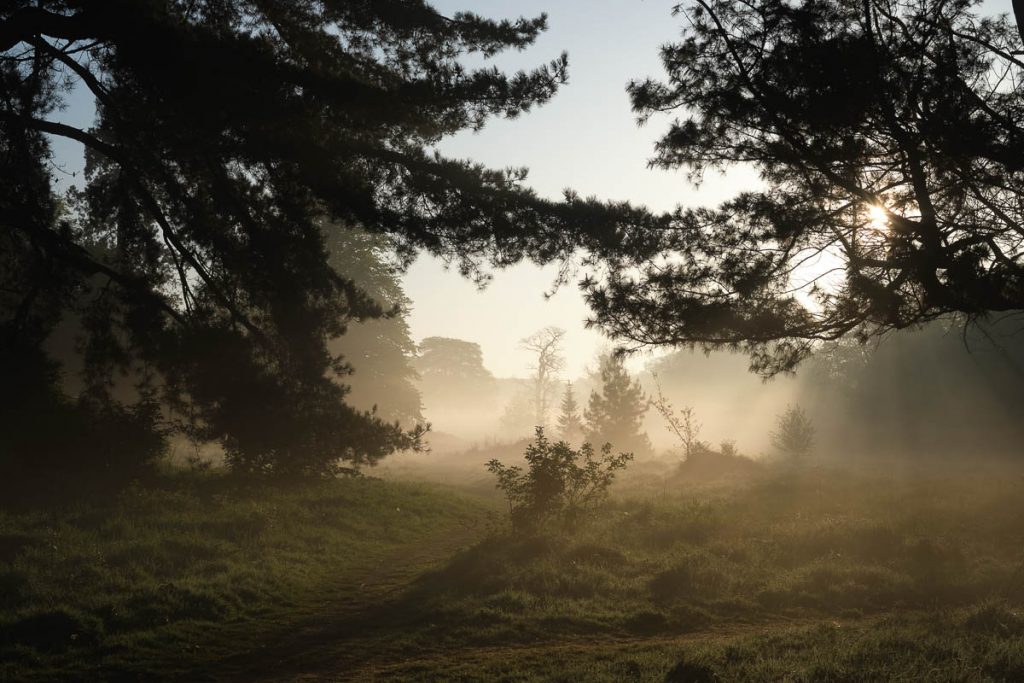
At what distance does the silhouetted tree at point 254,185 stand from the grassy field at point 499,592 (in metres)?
2.11

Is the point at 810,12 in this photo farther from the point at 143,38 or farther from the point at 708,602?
the point at 143,38

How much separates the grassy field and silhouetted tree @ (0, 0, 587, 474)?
6.91 feet

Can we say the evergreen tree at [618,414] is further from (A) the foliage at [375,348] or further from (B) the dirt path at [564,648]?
(B) the dirt path at [564,648]

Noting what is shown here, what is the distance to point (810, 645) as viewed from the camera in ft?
21.1

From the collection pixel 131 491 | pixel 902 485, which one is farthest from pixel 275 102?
pixel 902 485

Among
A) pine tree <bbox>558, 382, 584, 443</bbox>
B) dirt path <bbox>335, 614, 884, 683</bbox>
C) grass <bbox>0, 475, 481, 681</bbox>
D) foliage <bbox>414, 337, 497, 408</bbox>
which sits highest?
foliage <bbox>414, 337, 497, 408</bbox>

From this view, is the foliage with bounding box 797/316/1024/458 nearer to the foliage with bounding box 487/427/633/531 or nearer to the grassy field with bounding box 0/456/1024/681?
the grassy field with bounding box 0/456/1024/681

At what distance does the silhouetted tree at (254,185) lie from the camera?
8.70 m

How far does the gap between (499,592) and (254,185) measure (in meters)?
7.62

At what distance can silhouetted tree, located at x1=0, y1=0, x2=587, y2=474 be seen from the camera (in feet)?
28.5

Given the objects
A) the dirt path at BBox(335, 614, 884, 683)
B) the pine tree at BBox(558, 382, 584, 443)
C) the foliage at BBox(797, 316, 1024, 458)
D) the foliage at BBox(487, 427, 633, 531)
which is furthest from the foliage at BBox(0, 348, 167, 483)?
the foliage at BBox(797, 316, 1024, 458)

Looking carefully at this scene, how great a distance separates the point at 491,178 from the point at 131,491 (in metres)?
9.20

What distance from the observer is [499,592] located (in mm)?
8211

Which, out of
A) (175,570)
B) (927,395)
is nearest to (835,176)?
(175,570)
